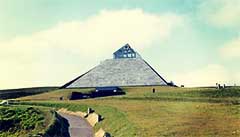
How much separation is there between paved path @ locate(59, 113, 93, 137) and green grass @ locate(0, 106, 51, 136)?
262 cm

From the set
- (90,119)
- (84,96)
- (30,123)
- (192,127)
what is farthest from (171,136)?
(84,96)

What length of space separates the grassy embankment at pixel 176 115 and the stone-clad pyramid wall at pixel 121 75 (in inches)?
1035

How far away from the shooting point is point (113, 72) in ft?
334

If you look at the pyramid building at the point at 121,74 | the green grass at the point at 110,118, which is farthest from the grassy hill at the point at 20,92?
the green grass at the point at 110,118

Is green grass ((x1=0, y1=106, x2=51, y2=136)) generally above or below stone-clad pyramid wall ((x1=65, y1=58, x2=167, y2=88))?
below

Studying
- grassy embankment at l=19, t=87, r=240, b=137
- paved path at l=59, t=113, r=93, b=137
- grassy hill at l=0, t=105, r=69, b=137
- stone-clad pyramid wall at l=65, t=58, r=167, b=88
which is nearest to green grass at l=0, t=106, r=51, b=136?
grassy hill at l=0, t=105, r=69, b=137

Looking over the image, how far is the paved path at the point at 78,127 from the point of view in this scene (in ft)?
160

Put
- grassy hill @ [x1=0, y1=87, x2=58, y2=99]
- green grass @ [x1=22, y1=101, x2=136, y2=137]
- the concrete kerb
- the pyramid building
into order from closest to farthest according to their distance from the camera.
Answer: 1. green grass @ [x1=22, y1=101, x2=136, y2=137]
2. the concrete kerb
3. the pyramid building
4. grassy hill @ [x1=0, y1=87, x2=58, y2=99]

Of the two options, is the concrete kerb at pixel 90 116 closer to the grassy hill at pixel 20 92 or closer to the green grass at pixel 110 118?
the green grass at pixel 110 118

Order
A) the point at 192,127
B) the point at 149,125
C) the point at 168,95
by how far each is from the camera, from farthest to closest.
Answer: the point at 168,95
the point at 149,125
the point at 192,127

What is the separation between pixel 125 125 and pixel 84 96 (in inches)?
1703

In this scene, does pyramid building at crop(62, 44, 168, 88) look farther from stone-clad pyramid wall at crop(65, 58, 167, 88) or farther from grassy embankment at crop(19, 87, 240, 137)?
grassy embankment at crop(19, 87, 240, 137)

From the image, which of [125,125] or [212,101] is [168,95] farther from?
[125,125]

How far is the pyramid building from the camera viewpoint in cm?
9838
